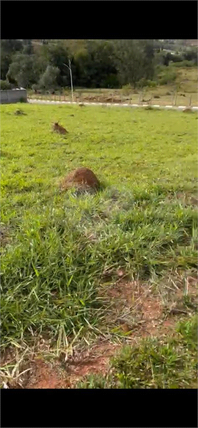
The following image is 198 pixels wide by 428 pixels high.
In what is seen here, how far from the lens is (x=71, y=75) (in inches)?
522

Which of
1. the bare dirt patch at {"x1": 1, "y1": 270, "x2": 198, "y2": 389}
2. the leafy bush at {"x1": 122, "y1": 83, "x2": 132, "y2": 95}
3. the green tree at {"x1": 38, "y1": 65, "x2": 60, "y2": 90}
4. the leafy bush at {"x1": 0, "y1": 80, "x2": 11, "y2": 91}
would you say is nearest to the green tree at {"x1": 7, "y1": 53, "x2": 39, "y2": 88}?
the green tree at {"x1": 38, "y1": 65, "x2": 60, "y2": 90}

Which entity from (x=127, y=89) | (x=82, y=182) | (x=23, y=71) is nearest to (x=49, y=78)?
(x=23, y=71)

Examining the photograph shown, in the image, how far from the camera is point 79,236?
227cm

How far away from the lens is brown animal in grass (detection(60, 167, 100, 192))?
312 centimetres

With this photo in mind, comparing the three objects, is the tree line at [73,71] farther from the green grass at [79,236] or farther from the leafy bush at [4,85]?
the green grass at [79,236]

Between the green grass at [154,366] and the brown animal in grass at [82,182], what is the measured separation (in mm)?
1788

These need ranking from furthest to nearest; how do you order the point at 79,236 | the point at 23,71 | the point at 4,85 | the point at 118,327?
the point at 4,85, the point at 23,71, the point at 79,236, the point at 118,327

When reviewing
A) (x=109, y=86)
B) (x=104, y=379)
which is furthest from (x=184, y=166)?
(x=109, y=86)

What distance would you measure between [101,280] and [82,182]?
1357mm

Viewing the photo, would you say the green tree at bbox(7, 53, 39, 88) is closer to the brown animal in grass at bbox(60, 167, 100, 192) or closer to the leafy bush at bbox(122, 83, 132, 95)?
the leafy bush at bbox(122, 83, 132, 95)

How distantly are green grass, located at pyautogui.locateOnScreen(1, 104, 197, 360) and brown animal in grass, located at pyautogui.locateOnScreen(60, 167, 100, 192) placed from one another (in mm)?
100

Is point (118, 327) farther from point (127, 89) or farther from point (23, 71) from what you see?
point (127, 89)

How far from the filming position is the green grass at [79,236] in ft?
5.72

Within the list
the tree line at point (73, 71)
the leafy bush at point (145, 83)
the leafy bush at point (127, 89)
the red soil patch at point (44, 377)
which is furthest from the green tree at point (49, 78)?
the red soil patch at point (44, 377)
